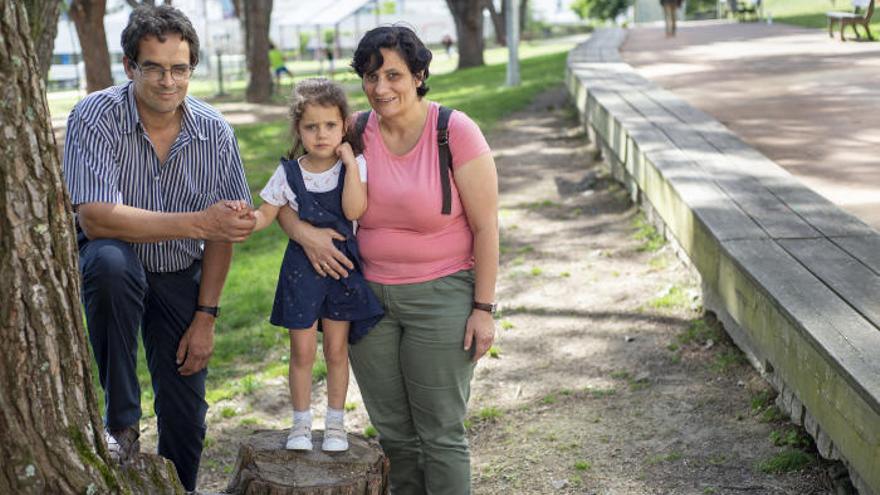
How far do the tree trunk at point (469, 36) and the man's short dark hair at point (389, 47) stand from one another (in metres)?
25.7

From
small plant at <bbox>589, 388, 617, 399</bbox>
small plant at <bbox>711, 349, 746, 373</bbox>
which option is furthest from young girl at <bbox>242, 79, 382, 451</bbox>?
small plant at <bbox>711, 349, 746, 373</bbox>

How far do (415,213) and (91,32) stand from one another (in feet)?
46.0

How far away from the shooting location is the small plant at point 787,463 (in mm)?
4492

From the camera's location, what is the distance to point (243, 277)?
8961 millimetres

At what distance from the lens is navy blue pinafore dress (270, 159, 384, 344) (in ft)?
12.0

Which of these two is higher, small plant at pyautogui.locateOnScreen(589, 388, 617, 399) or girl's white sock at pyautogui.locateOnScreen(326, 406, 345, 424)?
girl's white sock at pyautogui.locateOnScreen(326, 406, 345, 424)

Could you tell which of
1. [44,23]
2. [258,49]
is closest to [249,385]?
[44,23]

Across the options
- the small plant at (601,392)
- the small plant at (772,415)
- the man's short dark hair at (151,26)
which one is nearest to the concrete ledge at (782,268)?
the small plant at (772,415)

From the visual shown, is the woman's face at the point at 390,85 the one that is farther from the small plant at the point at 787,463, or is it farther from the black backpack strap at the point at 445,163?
the small plant at the point at 787,463

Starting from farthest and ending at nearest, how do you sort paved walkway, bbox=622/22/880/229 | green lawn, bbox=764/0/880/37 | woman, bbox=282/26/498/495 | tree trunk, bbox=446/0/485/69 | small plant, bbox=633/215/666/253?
tree trunk, bbox=446/0/485/69, green lawn, bbox=764/0/880/37, small plant, bbox=633/215/666/253, paved walkway, bbox=622/22/880/229, woman, bbox=282/26/498/495

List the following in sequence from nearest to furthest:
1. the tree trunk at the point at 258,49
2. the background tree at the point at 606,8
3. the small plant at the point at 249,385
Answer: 1. the small plant at the point at 249,385
2. the tree trunk at the point at 258,49
3. the background tree at the point at 606,8

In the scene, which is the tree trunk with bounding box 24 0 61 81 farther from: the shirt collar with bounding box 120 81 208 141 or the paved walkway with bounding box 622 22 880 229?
the paved walkway with bounding box 622 22 880 229

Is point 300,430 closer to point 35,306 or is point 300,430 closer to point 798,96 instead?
point 35,306

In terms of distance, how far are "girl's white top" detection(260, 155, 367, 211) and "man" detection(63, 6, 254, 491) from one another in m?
0.14
